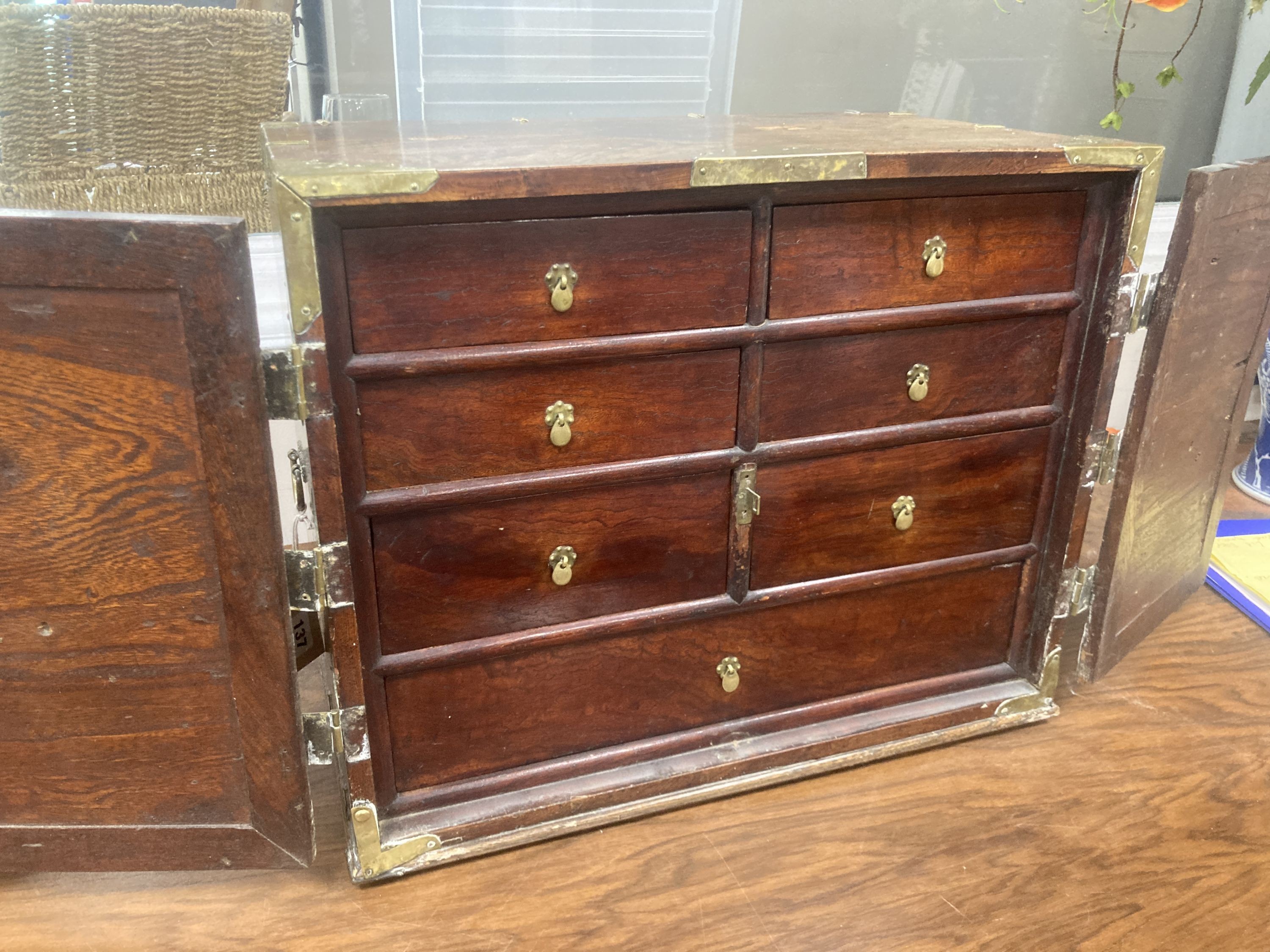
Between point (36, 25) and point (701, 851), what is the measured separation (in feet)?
5.54

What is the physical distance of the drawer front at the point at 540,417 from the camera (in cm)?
115

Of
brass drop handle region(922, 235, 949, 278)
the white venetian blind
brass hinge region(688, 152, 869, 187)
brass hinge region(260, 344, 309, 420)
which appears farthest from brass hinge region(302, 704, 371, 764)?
the white venetian blind

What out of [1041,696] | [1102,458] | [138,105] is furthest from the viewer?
[138,105]

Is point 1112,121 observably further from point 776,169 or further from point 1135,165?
point 776,169

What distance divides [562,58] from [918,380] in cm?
94

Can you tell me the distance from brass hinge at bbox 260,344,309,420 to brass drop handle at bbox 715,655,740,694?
2.29ft

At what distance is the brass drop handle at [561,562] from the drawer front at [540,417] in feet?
0.38

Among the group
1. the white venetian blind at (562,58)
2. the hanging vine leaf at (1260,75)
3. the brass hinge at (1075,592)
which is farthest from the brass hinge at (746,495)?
the hanging vine leaf at (1260,75)

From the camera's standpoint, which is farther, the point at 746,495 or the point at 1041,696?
the point at 1041,696

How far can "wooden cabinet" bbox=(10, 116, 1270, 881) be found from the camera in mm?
1044

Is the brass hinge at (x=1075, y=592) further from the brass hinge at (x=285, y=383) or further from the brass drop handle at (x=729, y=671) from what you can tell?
the brass hinge at (x=285, y=383)

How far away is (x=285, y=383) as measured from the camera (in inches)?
42.0

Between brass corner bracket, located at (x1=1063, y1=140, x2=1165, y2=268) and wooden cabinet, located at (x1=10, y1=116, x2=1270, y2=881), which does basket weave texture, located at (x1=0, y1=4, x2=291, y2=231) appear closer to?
wooden cabinet, located at (x1=10, y1=116, x2=1270, y2=881)

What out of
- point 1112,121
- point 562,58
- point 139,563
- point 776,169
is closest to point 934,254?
point 776,169
